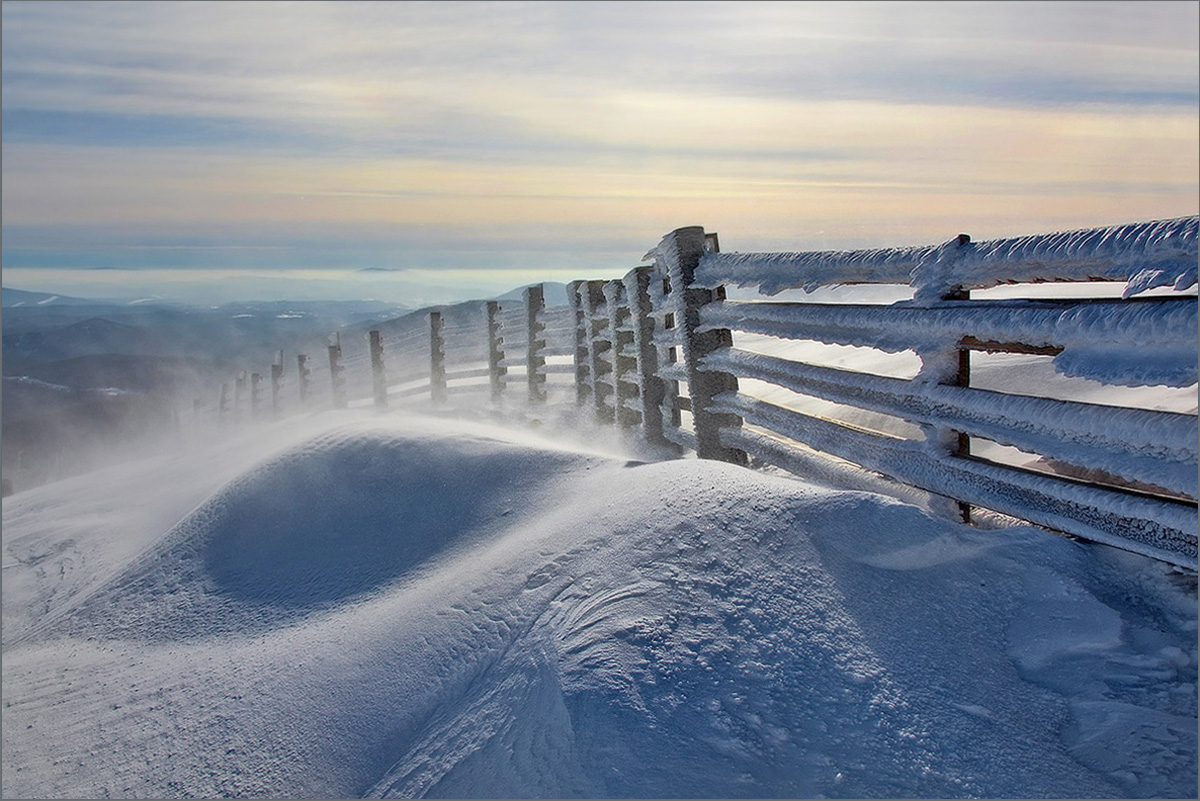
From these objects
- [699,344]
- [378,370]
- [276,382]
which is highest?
[699,344]

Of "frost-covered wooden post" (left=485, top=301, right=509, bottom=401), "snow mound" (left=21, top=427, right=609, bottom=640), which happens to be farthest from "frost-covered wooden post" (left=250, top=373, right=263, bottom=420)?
"snow mound" (left=21, top=427, right=609, bottom=640)

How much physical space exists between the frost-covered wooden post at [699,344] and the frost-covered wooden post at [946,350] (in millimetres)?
2229

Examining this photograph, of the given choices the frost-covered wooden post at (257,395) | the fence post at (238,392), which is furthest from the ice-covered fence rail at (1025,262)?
the fence post at (238,392)

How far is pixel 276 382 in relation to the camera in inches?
781

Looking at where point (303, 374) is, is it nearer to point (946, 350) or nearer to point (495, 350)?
point (495, 350)

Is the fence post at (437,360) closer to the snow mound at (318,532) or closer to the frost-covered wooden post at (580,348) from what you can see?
the frost-covered wooden post at (580,348)

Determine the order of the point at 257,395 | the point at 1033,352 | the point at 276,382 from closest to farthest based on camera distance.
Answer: the point at 1033,352
the point at 276,382
the point at 257,395

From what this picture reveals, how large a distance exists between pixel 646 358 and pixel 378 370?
9.74 meters

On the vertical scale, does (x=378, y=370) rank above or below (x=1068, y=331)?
below

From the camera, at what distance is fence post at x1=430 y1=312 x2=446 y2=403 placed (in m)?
14.0

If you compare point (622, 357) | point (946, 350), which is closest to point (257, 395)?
point (622, 357)

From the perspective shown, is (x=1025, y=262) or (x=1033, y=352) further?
(x=1033, y=352)

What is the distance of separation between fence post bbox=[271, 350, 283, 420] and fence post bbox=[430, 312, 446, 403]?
7534 millimetres

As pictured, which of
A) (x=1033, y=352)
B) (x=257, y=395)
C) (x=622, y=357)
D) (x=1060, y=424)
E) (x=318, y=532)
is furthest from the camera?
(x=257, y=395)
